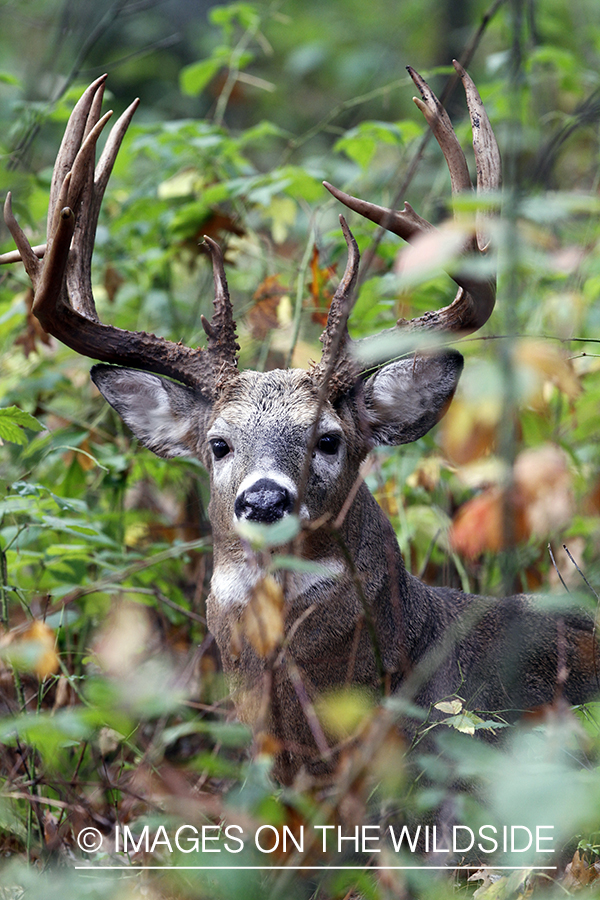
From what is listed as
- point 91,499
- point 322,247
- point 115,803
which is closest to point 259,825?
point 115,803

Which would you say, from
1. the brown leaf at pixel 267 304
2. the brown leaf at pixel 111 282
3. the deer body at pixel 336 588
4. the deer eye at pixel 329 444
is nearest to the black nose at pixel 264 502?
the deer body at pixel 336 588

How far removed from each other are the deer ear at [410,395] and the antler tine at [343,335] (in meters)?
0.15

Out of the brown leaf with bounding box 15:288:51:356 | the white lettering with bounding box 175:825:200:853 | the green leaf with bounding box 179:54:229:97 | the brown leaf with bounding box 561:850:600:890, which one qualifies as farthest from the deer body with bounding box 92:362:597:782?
the green leaf with bounding box 179:54:229:97

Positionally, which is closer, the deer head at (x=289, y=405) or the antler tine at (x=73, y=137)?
the deer head at (x=289, y=405)

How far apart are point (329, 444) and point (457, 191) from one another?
116 centimetres

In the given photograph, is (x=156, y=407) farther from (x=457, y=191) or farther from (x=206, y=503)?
(x=457, y=191)

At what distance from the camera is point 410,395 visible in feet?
13.6

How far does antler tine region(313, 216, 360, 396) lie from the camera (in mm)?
3883

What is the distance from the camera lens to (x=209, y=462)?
4.26m

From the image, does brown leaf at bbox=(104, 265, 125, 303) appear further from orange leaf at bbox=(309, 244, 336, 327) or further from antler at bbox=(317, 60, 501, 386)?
antler at bbox=(317, 60, 501, 386)

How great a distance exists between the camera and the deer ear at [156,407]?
171 inches


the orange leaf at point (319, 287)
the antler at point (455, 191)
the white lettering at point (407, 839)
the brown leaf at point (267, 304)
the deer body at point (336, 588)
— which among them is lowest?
the white lettering at point (407, 839)

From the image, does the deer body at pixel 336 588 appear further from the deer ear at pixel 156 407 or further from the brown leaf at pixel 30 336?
the brown leaf at pixel 30 336

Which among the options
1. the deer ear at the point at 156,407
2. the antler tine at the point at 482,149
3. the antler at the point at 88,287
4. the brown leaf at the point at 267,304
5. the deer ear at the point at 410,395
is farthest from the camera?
the brown leaf at the point at 267,304
